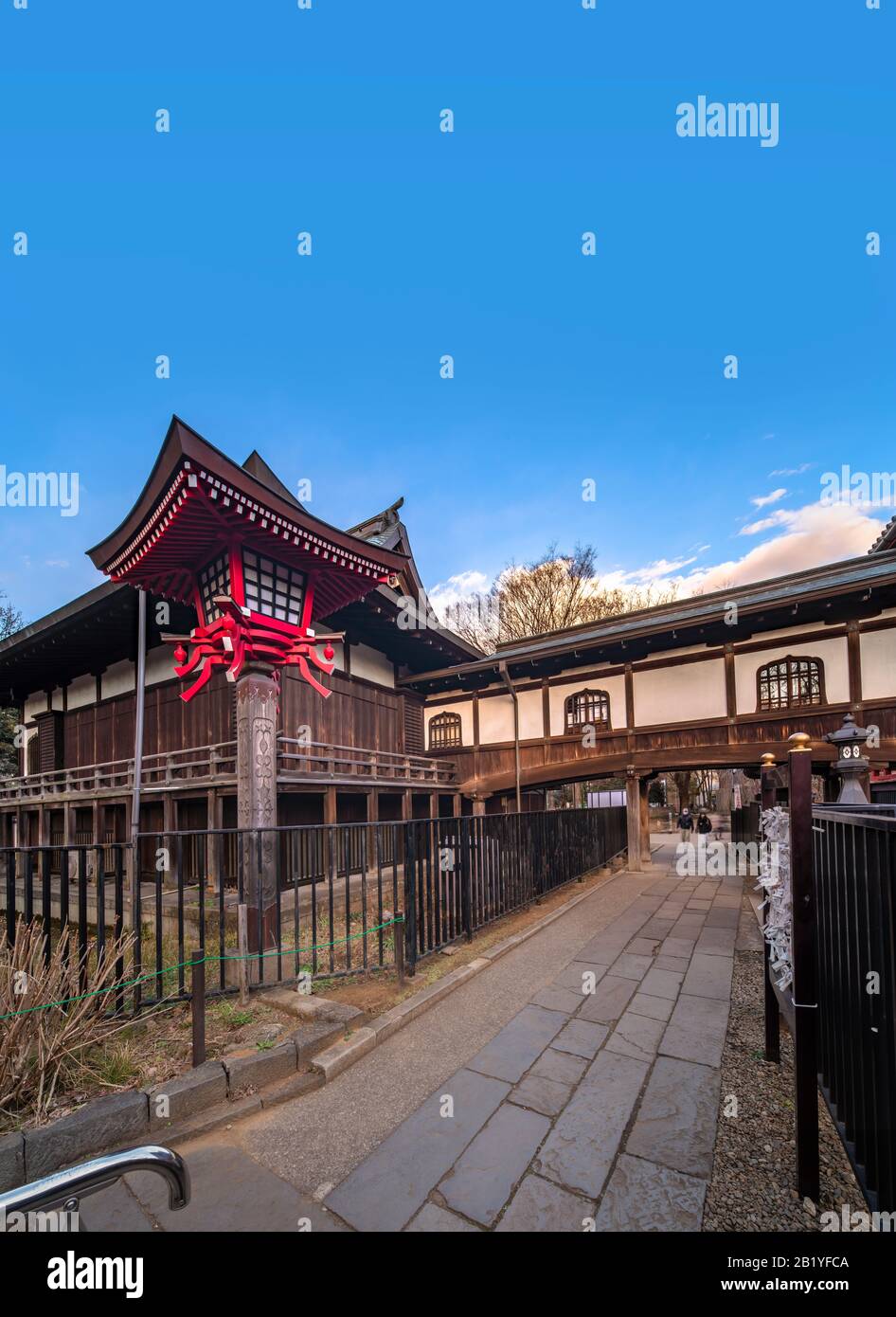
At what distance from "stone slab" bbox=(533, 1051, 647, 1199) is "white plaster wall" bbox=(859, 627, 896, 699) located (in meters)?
10.7

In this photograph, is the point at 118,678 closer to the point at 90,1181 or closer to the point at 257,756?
the point at 257,756

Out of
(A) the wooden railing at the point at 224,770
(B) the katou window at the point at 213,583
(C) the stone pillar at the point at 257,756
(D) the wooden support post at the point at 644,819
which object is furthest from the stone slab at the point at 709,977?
(D) the wooden support post at the point at 644,819

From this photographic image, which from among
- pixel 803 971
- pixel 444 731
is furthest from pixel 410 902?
pixel 444 731

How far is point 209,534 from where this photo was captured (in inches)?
263

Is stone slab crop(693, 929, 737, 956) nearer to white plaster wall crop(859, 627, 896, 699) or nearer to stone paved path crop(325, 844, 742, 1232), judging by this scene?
stone paved path crop(325, 844, 742, 1232)

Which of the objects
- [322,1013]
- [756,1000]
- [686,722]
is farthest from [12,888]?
[686,722]

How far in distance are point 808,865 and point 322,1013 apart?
358 cm

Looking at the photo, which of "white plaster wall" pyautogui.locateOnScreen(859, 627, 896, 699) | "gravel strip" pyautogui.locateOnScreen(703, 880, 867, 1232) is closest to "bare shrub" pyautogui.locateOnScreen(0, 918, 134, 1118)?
"gravel strip" pyautogui.locateOnScreen(703, 880, 867, 1232)

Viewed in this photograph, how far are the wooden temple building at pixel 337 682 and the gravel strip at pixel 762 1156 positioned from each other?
5.34m

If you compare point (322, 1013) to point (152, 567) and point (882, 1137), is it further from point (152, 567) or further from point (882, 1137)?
point (152, 567)

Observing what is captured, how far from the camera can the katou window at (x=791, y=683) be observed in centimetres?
1181

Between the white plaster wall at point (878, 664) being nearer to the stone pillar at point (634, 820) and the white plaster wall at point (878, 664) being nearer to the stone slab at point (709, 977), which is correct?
the stone pillar at point (634, 820)

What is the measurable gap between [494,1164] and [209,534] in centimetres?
640

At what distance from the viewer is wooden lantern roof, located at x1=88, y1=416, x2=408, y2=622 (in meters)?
5.73
